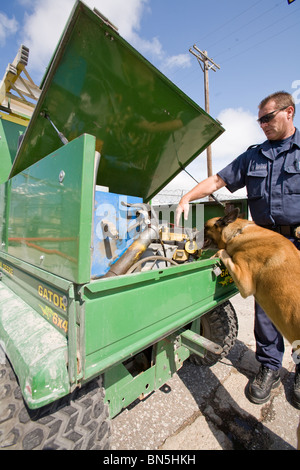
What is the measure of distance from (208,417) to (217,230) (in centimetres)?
175

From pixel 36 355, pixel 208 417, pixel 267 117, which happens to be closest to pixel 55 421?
pixel 36 355

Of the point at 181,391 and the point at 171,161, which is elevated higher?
the point at 171,161

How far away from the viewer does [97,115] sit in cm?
195

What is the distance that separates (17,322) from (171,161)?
2.22 m

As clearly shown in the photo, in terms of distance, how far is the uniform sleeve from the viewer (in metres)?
2.38

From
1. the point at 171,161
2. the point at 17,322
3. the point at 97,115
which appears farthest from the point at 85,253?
the point at 171,161

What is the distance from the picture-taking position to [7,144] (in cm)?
266

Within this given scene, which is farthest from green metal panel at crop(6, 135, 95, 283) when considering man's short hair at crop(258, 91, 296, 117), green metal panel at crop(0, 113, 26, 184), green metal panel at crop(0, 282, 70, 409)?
man's short hair at crop(258, 91, 296, 117)

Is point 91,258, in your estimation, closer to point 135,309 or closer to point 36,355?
point 135,309

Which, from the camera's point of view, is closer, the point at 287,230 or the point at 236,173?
the point at 287,230

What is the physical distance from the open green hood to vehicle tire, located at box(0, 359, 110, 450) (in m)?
1.81

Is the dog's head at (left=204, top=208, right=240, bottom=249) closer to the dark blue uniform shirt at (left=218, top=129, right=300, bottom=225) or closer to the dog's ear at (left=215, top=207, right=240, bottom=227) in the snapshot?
the dog's ear at (left=215, top=207, right=240, bottom=227)
